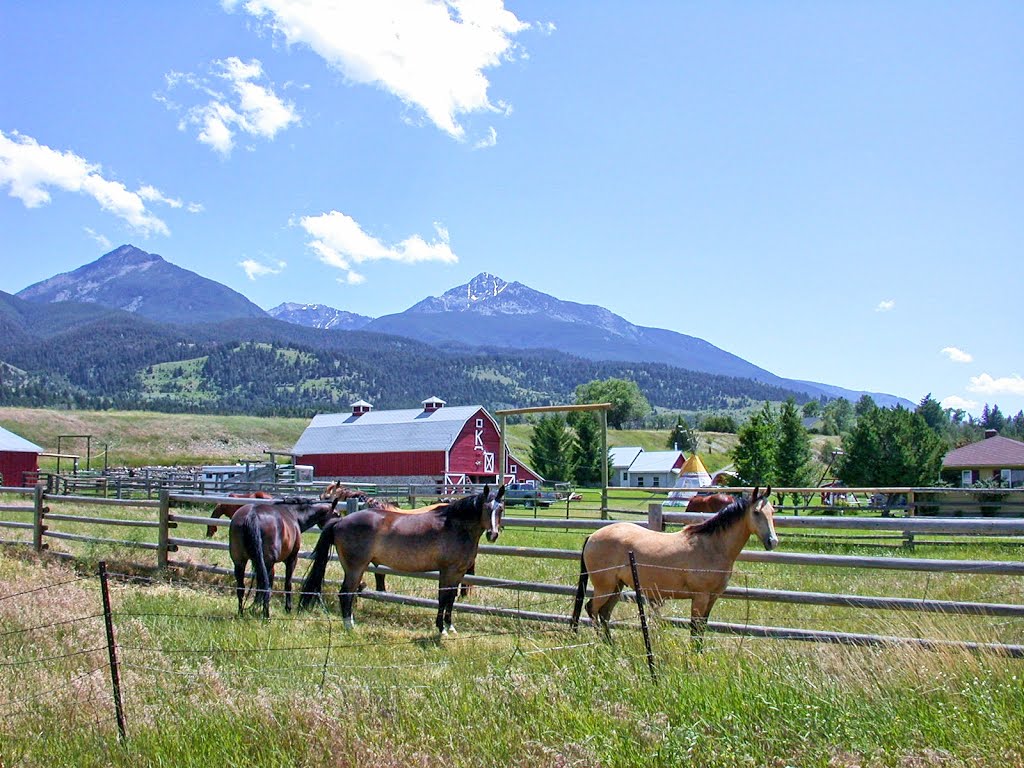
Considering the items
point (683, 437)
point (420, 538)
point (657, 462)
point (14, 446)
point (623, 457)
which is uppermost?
point (683, 437)

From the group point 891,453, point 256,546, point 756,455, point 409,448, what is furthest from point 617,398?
point 256,546

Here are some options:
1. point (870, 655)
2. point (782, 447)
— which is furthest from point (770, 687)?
point (782, 447)

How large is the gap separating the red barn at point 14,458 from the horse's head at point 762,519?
181 ft

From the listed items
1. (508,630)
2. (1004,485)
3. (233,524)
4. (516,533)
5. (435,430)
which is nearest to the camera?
(508,630)

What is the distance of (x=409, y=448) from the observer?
57.8 metres

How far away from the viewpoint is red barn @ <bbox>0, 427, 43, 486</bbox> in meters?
53.2

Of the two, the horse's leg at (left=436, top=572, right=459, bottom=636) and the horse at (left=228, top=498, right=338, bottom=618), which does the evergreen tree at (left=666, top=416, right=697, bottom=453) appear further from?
the horse's leg at (left=436, top=572, right=459, bottom=636)

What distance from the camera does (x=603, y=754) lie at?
15.0 ft

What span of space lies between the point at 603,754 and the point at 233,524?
7897 millimetres

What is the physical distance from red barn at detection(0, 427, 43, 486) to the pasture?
5202 centimetres

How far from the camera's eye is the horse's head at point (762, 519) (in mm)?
7857

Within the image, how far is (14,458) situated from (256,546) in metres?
51.4

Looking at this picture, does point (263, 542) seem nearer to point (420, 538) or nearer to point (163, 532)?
point (420, 538)

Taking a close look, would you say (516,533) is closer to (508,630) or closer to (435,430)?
(508,630)
